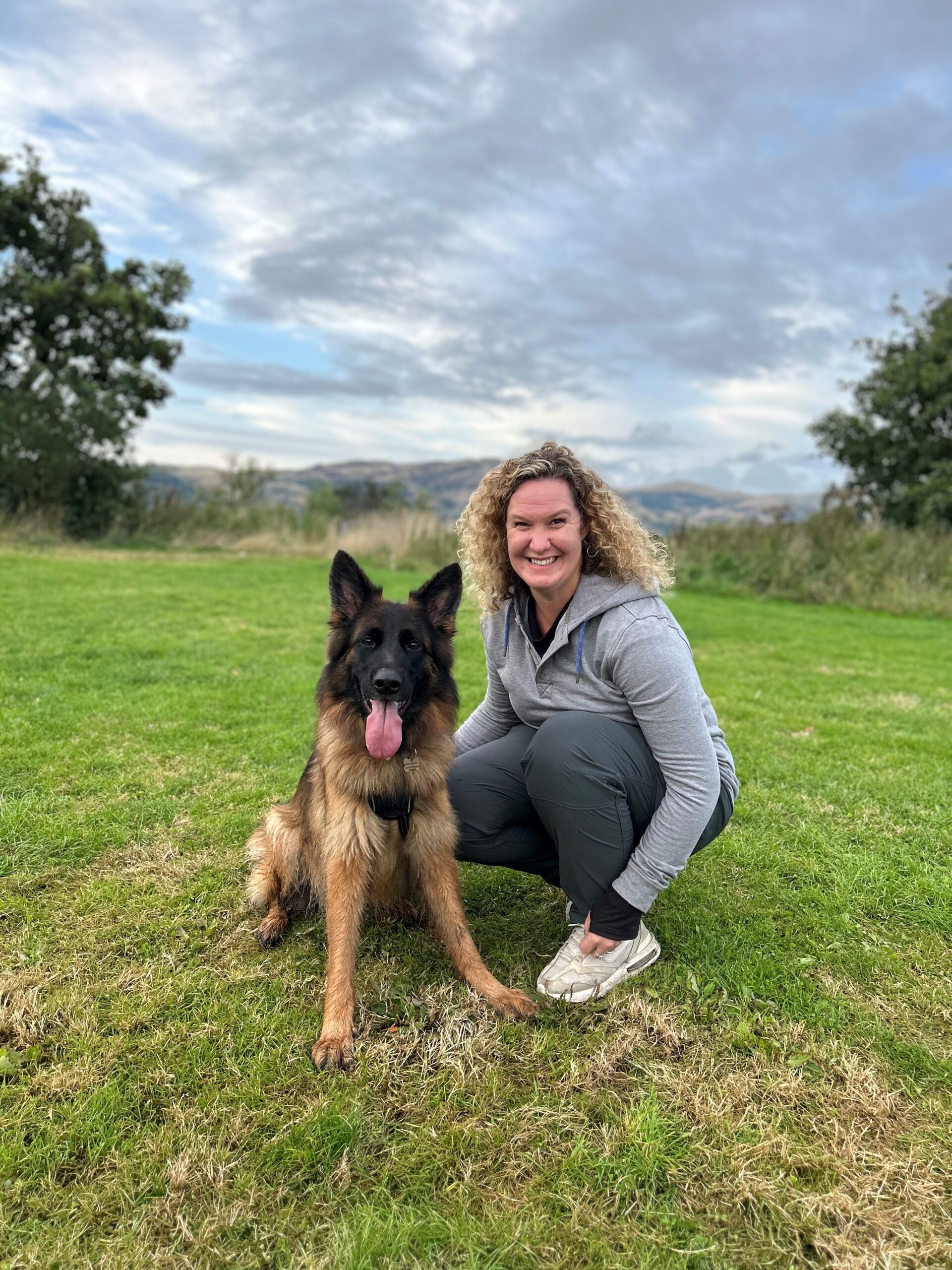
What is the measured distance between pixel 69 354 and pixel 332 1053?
26893 mm

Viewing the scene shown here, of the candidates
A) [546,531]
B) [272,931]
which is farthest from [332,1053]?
[546,531]

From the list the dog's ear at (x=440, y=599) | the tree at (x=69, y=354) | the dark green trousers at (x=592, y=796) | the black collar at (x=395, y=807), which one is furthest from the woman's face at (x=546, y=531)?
the tree at (x=69, y=354)

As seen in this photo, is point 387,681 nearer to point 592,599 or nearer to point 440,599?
point 440,599

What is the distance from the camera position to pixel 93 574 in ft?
45.9

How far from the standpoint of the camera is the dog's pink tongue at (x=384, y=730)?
2.82 m

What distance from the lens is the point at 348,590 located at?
3.08 m

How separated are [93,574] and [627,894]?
13862mm

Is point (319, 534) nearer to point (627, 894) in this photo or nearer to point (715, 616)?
point (715, 616)

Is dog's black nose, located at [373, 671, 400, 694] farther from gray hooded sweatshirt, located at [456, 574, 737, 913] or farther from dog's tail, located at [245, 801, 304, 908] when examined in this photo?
dog's tail, located at [245, 801, 304, 908]

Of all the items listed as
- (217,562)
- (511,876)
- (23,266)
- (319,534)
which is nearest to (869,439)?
(319,534)

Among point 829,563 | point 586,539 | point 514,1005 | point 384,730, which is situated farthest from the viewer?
point 829,563

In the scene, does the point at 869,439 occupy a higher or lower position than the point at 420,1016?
higher

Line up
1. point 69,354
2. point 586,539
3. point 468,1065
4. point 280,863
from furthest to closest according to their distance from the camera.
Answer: point 69,354
point 280,863
point 586,539
point 468,1065

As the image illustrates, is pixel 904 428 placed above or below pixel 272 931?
above
